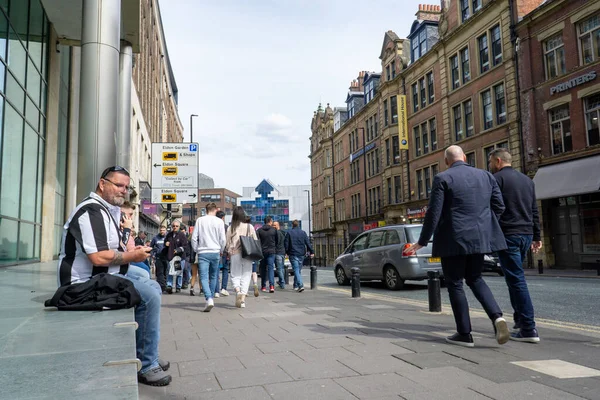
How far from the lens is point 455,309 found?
4.67 meters

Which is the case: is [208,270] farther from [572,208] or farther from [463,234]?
[572,208]

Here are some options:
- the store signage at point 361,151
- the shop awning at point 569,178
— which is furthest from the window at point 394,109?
the shop awning at point 569,178

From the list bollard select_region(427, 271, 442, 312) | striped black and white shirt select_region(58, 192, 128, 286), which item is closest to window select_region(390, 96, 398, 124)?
bollard select_region(427, 271, 442, 312)

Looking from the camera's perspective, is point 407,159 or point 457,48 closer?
point 457,48

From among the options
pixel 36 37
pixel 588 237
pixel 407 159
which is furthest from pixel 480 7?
pixel 36 37

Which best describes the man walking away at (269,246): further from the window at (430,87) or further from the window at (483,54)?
the window at (430,87)

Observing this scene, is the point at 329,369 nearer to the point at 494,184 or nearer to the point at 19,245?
the point at 494,184

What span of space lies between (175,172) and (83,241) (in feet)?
35.7

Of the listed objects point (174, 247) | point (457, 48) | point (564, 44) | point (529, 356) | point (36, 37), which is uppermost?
point (457, 48)

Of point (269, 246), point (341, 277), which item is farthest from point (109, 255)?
point (341, 277)

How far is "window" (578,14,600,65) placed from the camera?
20.4m

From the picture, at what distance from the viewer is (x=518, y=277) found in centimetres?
488

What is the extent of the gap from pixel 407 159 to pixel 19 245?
29.8m

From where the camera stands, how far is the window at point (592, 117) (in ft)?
67.1
